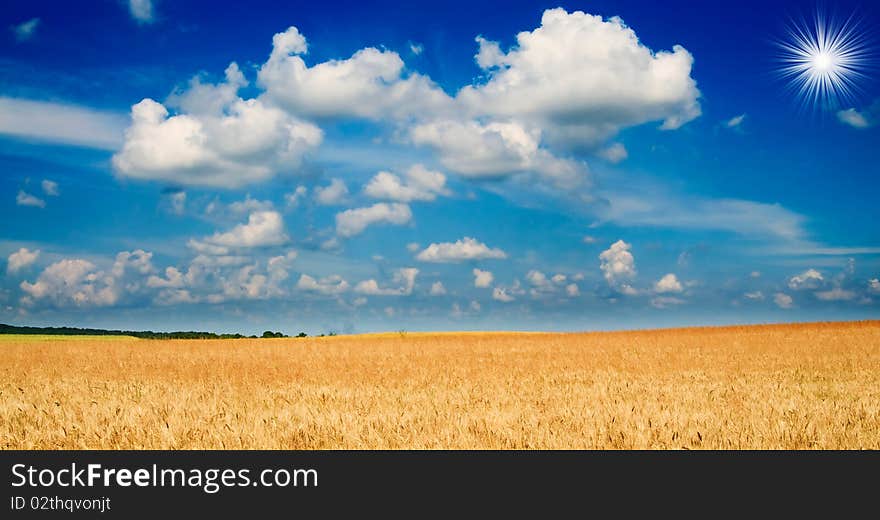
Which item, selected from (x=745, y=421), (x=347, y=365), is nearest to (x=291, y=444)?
(x=745, y=421)

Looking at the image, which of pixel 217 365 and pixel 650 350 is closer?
pixel 217 365

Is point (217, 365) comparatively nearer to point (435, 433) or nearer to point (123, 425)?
point (123, 425)

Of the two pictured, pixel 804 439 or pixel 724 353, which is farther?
pixel 724 353

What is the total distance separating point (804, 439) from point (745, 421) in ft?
4.20

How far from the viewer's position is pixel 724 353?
96.1 feet

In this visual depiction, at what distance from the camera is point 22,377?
21203 millimetres

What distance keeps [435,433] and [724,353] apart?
24.2 m

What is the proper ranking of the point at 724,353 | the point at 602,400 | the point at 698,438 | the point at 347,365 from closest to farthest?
the point at 698,438
the point at 602,400
the point at 347,365
the point at 724,353

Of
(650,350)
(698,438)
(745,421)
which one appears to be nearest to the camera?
(698,438)

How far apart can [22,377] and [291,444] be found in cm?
1739
